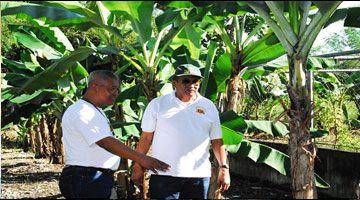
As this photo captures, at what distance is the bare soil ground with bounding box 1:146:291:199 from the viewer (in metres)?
7.51

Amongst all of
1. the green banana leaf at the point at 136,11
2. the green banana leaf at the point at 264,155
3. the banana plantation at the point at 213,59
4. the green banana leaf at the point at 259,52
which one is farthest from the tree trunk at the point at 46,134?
the green banana leaf at the point at 136,11

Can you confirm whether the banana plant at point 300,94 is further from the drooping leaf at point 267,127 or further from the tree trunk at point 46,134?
the tree trunk at point 46,134

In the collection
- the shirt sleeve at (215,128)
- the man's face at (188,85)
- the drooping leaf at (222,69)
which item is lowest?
the shirt sleeve at (215,128)

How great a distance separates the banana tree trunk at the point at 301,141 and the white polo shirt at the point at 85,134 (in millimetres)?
1328

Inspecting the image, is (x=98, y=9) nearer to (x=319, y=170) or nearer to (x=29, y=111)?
(x=29, y=111)

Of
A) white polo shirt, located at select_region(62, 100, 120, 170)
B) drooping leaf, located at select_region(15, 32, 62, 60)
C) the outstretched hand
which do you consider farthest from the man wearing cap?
drooping leaf, located at select_region(15, 32, 62, 60)

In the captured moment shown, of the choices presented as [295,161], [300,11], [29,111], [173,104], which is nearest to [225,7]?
[300,11]

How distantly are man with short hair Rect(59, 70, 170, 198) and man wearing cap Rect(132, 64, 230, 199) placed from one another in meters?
0.42

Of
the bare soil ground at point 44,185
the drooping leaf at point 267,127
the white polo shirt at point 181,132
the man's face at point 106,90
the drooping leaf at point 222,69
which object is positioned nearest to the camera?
the man's face at point 106,90

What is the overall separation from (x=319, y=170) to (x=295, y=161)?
423 centimetres

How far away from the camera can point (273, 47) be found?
4.91 meters

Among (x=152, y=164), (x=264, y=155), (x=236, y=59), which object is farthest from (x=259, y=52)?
(x=152, y=164)

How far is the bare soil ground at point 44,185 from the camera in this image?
7512mm

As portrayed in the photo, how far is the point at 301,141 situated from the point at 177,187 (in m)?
0.98
